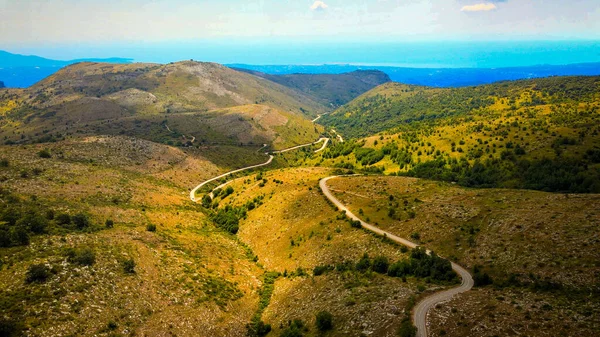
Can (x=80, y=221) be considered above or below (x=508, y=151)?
below

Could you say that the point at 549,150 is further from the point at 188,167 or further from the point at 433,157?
the point at 188,167

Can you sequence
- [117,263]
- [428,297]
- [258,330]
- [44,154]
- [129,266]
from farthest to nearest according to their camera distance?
[44,154] → [117,263] → [129,266] → [258,330] → [428,297]

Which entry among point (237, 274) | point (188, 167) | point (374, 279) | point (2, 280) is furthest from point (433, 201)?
point (188, 167)

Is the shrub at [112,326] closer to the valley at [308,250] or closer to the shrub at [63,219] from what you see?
the valley at [308,250]

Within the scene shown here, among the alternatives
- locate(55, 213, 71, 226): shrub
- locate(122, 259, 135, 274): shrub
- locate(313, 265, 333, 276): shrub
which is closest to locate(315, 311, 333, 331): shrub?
locate(313, 265, 333, 276): shrub

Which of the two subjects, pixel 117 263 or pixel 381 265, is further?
pixel 381 265

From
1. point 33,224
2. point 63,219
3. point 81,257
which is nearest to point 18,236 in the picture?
point 33,224

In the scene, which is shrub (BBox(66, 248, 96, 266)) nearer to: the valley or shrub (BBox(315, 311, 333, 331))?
the valley

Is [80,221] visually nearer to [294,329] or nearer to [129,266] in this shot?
[129,266]
